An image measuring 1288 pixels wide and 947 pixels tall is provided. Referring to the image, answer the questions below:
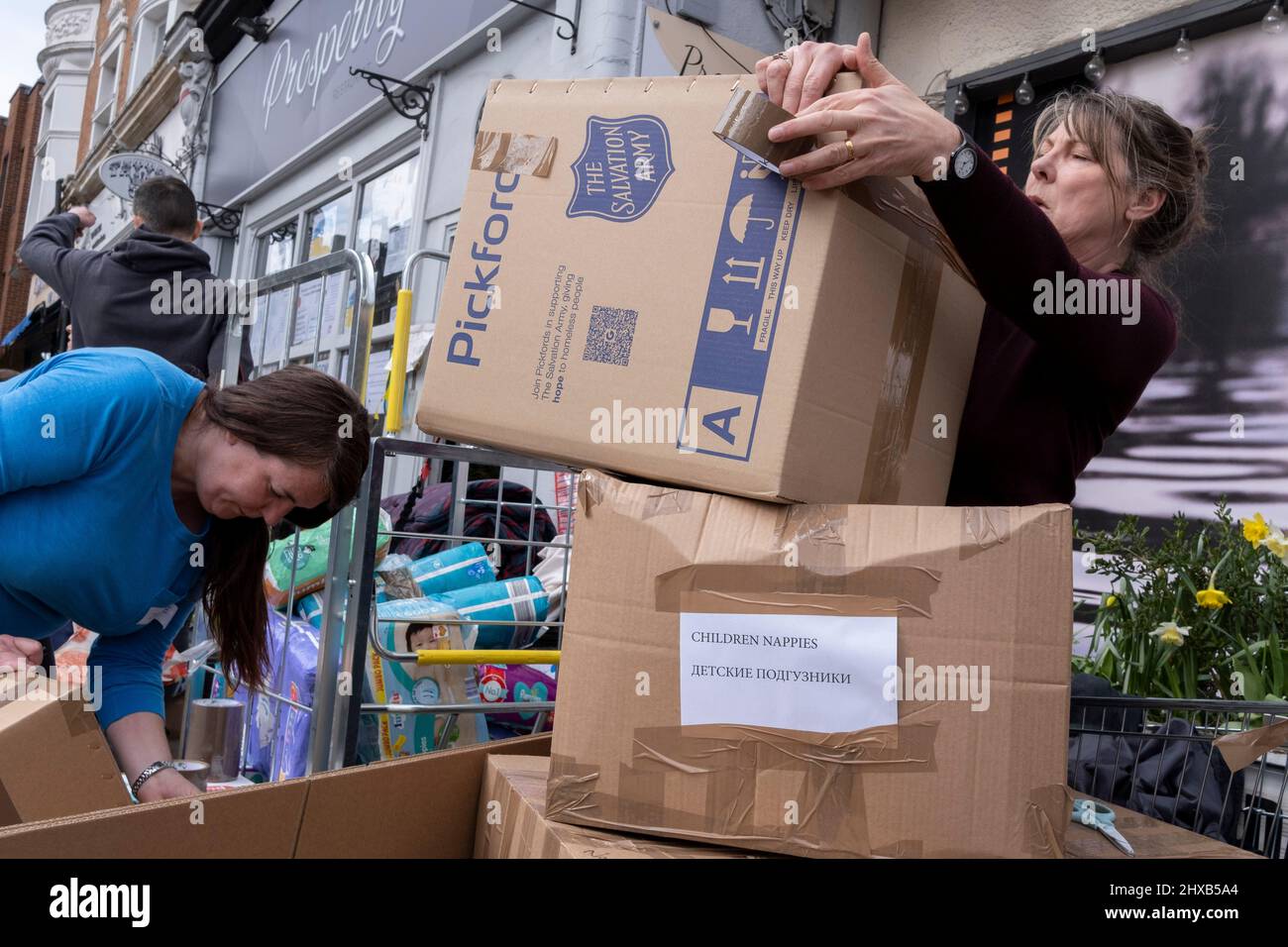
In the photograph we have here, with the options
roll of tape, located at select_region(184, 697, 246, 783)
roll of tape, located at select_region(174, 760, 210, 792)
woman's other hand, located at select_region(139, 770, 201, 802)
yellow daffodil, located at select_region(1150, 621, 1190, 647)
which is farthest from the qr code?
roll of tape, located at select_region(184, 697, 246, 783)

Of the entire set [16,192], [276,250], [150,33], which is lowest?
[276,250]

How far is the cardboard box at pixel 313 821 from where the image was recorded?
3.78 ft

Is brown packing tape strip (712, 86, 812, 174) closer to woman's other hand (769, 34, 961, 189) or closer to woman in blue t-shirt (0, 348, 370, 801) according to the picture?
woman's other hand (769, 34, 961, 189)

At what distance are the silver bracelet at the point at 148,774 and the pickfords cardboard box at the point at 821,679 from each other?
0.95 meters

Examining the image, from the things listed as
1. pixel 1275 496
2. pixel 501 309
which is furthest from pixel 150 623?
pixel 1275 496

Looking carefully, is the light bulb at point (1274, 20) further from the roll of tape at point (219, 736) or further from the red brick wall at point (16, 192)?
the red brick wall at point (16, 192)

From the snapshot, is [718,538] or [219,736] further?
[219,736]

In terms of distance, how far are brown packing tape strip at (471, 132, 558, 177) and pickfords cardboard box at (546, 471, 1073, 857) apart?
0.52 meters

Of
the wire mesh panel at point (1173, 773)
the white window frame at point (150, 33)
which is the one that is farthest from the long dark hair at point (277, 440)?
the white window frame at point (150, 33)

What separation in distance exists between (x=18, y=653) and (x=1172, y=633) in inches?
89.4

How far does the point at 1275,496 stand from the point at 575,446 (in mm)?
2515

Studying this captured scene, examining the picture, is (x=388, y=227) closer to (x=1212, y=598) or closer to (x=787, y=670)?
(x=1212, y=598)

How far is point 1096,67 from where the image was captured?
349cm

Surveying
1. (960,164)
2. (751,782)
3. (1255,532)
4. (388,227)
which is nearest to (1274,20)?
(1255,532)
